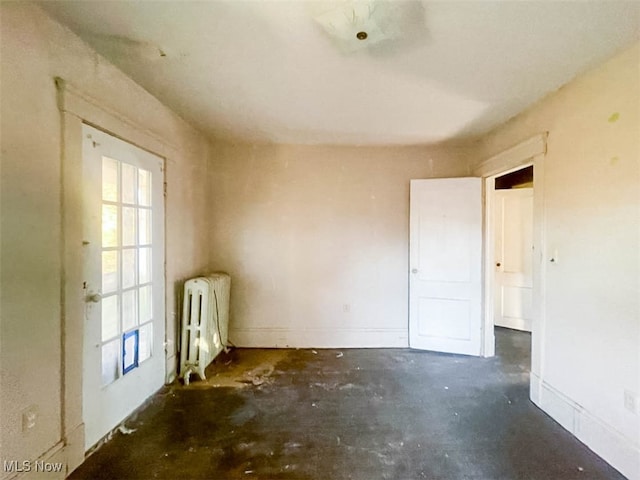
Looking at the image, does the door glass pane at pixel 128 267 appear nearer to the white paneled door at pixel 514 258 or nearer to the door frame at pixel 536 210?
the door frame at pixel 536 210

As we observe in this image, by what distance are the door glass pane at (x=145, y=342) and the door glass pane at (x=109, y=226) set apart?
2.47ft

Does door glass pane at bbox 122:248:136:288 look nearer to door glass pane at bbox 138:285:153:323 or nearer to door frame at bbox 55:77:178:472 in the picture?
door glass pane at bbox 138:285:153:323

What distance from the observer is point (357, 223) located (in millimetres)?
4172

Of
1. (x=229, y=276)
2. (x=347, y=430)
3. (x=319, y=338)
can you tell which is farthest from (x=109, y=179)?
A: (x=319, y=338)

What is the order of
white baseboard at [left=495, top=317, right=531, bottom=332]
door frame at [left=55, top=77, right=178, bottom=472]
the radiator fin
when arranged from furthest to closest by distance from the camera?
white baseboard at [left=495, top=317, right=531, bottom=332] → the radiator fin → door frame at [left=55, top=77, right=178, bottom=472]

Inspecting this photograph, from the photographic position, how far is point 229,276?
159 inches

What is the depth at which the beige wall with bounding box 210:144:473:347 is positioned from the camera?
4141 mm

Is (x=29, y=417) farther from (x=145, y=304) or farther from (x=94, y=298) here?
(x=145, y=304)

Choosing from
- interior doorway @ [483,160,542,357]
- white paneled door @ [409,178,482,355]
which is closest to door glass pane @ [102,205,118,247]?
white paneled door @ [409,178,482,355]

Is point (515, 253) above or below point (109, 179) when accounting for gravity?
below

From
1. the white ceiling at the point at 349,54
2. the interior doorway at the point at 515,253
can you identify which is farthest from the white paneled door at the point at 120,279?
the interior doorway at the point at 515,253

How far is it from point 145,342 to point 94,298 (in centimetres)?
76

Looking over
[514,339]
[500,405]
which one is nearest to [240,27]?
[500,405]

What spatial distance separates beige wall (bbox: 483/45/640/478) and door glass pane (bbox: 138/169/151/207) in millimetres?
3008
